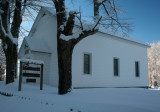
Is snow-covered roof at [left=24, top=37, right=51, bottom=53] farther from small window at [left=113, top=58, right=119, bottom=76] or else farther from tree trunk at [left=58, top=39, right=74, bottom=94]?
small window at [left=113, top=58, right=119, bottom=76]

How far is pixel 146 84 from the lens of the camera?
16.1 meters

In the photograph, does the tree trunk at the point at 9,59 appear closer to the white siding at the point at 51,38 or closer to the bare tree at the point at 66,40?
the white siding at the point at 51,38

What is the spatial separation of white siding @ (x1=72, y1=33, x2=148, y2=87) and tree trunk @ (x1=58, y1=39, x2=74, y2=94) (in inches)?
166

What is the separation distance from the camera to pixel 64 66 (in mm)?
6551

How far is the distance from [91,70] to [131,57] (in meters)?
5.31

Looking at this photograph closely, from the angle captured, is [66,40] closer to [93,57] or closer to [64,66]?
[64,66]

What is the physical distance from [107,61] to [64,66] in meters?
7.17

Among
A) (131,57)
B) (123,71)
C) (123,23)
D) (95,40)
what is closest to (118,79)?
(123,71)

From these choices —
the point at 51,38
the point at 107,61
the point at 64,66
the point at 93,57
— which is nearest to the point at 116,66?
the point at 107,61

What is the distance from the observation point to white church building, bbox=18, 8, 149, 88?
11.3 meters

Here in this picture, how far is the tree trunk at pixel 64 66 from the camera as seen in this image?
21.2 feet

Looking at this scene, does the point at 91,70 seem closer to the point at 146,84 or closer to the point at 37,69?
the point at 37,69

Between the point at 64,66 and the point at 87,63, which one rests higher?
the point at 87,63

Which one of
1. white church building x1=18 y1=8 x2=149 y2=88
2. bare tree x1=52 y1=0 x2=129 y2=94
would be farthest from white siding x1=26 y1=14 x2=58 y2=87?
bare tree x1=52 y1=0 x2=129 y2=94
